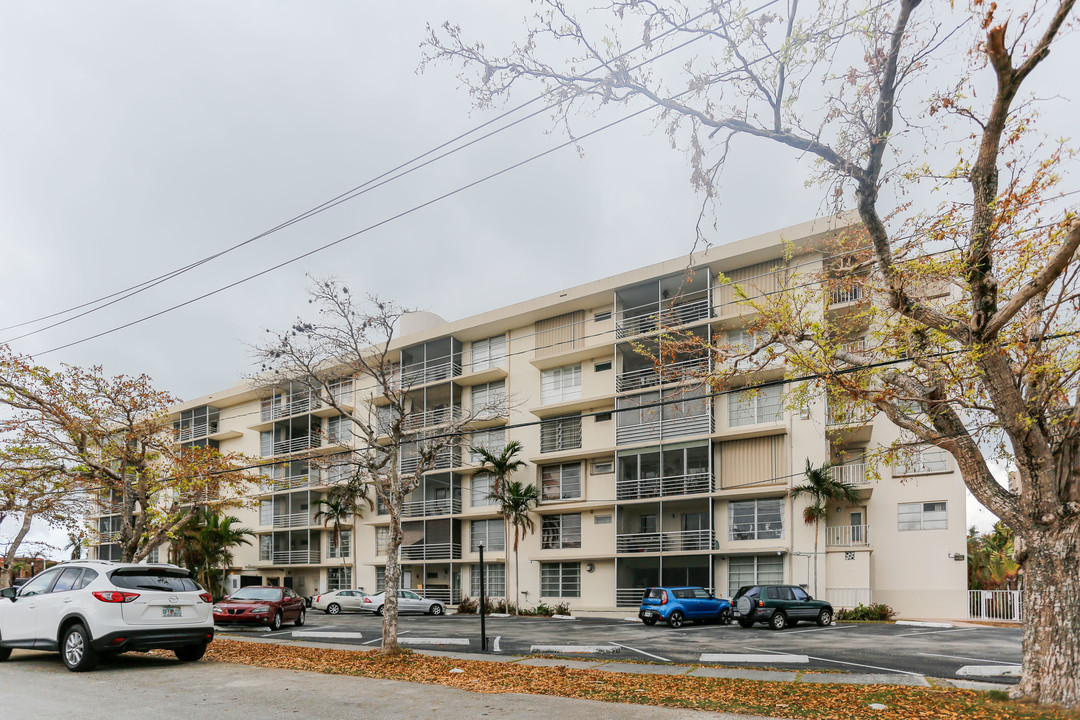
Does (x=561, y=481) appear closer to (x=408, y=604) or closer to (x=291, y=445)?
(x=408, y=604)

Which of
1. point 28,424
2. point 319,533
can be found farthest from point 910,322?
point 319,533

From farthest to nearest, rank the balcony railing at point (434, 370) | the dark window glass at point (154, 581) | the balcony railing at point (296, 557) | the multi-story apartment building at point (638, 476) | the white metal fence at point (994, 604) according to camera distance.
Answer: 1. the balcony railing at point (296, 557)
2. the balcony railing at point (434, 370)
3. the multi-story apartment building at point (638, 476)
4. the white metal fence at point (994, 604)
5. the dark window glass at point (154, 581)

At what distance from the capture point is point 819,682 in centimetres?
1221

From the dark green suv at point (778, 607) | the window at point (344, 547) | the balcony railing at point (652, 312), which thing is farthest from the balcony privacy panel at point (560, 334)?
the window at point (344, 547)

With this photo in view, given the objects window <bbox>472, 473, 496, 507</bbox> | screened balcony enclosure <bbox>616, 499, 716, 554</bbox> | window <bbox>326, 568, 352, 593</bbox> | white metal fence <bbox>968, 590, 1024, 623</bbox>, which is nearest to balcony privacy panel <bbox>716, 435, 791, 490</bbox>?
screened balcony enclosure <bbox>616, 499, 716, 554</bbox>

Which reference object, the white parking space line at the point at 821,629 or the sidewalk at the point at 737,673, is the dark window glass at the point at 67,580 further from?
the white parking space line at the point at 821,629

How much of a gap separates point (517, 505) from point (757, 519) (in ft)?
35.2

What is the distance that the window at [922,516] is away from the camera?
29.2 metres

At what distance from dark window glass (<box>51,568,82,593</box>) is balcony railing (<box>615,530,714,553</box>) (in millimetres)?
23710

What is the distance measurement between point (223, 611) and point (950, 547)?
2469 centimetres

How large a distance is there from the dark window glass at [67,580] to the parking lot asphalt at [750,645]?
7451 mm

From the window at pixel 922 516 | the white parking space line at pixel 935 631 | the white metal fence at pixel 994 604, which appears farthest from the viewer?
the window at pixel 922 516

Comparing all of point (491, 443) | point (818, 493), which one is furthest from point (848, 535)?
point (491, 443)

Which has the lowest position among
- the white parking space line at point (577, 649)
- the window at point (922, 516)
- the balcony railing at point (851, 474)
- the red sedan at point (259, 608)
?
the red sedan at point (259, 608)
